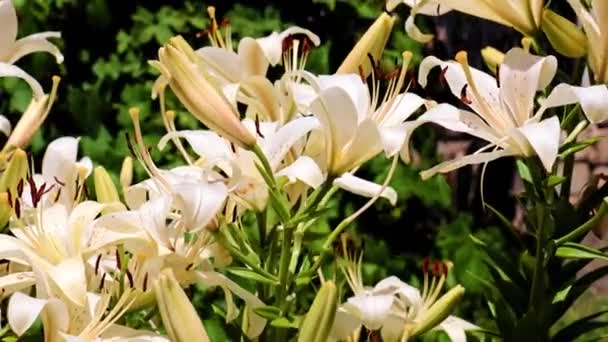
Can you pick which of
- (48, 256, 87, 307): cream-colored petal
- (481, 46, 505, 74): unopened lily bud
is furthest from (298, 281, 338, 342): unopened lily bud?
(481, 46, 505, 74): unopened lily bud

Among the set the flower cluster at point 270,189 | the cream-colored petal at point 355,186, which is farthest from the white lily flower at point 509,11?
the cream-colored petal at point 355,186

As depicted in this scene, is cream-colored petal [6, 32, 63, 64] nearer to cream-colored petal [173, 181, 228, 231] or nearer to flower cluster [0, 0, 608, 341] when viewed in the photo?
flower cluster [0, 0, 608, 341]

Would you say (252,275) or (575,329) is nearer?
(252,275)

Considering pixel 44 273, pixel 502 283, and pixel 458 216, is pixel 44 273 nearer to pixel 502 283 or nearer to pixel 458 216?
pixel 502 283

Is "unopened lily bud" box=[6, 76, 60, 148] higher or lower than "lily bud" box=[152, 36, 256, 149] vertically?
lower

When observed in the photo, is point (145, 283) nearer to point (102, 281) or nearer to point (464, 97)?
point (102, 281)

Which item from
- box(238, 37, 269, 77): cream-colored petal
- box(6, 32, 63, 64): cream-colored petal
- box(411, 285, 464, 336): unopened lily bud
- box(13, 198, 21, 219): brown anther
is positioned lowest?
box(411, 285, 464, 336): unopened lily bud

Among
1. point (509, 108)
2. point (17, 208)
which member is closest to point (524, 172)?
point (509, 108)
